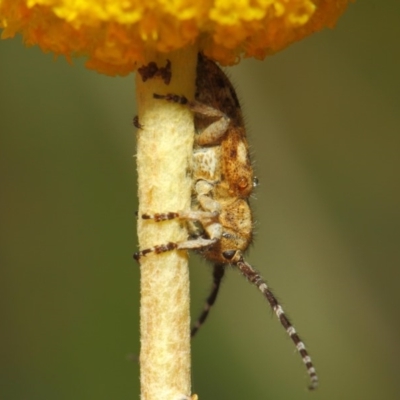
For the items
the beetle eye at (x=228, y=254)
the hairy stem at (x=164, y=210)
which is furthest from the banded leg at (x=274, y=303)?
the hairy stem at (x=164, y=210)

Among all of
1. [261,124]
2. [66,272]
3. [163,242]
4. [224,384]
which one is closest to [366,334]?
[224,384]

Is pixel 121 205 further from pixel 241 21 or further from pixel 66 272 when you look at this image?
pixel 241 21

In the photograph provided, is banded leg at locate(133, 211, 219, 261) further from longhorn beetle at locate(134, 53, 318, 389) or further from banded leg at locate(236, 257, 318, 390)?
banded leg at locate(236, 257, 318, 390)

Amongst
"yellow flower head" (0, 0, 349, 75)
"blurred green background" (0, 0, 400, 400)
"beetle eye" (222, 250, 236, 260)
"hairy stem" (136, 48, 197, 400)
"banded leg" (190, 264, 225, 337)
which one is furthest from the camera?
"blurred green background" (0, 0, 400, 400)

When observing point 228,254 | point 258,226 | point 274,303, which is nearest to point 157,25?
point 228,254

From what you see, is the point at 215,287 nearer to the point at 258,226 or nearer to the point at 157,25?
the point at 157,25

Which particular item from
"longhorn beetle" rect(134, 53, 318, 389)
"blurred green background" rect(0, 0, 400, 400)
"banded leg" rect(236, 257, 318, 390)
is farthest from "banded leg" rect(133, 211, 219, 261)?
"blurred green background" rect(0, 0, 400, 400)
